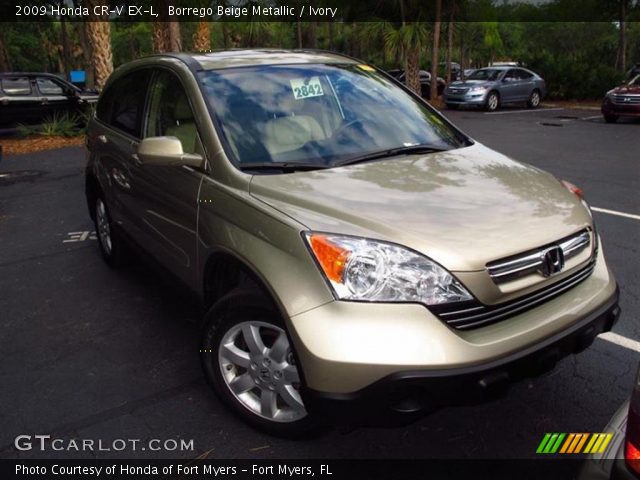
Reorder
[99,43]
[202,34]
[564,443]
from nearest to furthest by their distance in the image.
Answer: [564,443]
[99,43]
[202,34]

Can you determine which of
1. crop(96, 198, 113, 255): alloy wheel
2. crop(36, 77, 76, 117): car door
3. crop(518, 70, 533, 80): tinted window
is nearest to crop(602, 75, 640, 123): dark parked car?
crop(518, 70, 533, 80): tinted window

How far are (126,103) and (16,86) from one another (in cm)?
1205

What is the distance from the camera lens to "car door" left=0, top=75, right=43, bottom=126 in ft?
46.0

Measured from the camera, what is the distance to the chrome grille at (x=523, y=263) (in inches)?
88.0

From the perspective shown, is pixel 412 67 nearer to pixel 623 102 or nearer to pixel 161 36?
pixel 623 102

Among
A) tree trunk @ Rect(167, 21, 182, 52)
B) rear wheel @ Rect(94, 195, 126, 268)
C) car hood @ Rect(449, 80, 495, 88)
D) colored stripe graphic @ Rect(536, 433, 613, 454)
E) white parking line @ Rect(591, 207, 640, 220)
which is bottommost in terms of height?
colored stripe graphic @ Rect(536, 433, 613, 454)

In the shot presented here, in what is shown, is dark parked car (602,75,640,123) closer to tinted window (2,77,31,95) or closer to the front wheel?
the front wheel

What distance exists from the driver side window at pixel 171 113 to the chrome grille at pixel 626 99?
15.1m

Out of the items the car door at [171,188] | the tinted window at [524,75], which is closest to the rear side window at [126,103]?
the car door at [171,188]

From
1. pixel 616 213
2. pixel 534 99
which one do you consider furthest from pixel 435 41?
pixel 616 213

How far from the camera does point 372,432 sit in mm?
2695

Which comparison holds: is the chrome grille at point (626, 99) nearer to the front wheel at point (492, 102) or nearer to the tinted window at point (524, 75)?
the front wheel at point (492, 102)

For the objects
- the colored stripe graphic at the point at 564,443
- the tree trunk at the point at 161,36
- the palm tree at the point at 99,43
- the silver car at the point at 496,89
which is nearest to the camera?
the colored stripe graphic at the point at 564,443

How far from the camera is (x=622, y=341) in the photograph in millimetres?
3457
